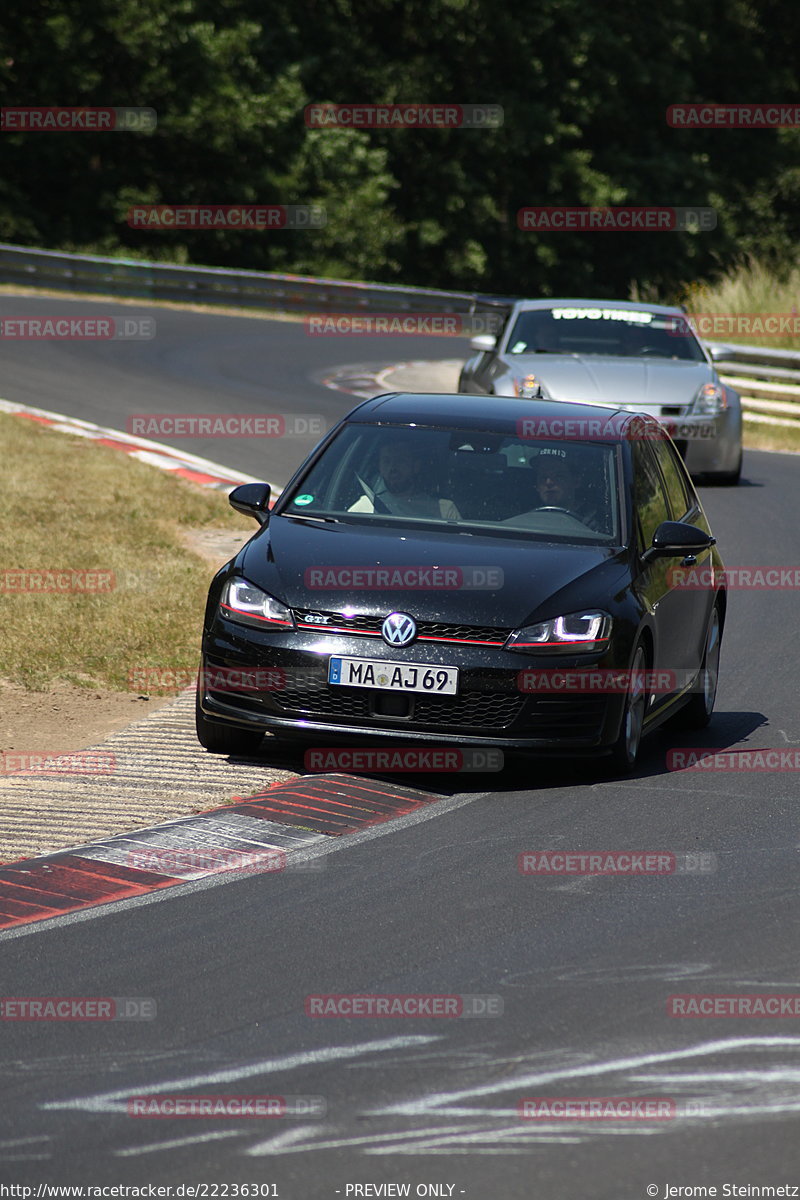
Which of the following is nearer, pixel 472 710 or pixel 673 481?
pixel 472 710

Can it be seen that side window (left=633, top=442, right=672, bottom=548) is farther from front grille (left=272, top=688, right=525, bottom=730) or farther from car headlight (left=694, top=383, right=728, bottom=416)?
car headlight (left=694, top=383, right=728, bottom=416)

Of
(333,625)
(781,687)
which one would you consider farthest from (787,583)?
(333,625)

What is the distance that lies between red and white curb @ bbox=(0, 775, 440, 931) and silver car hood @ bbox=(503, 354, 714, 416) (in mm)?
9654

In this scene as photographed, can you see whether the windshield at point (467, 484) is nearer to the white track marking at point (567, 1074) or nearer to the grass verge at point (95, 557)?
the grass verge at point (95, 557)

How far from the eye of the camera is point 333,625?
7816 millimetres

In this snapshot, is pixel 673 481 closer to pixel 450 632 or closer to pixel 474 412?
pixel 474 412

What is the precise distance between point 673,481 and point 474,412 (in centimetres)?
125

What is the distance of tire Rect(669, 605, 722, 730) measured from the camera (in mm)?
9312

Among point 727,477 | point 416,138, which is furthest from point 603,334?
point 416,138

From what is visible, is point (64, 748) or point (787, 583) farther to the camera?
point (787, 583)

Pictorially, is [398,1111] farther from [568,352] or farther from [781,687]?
[568,352]

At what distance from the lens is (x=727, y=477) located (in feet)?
61.4

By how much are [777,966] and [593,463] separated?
12.3ft

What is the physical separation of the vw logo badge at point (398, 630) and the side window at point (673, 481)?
91.3 inches
